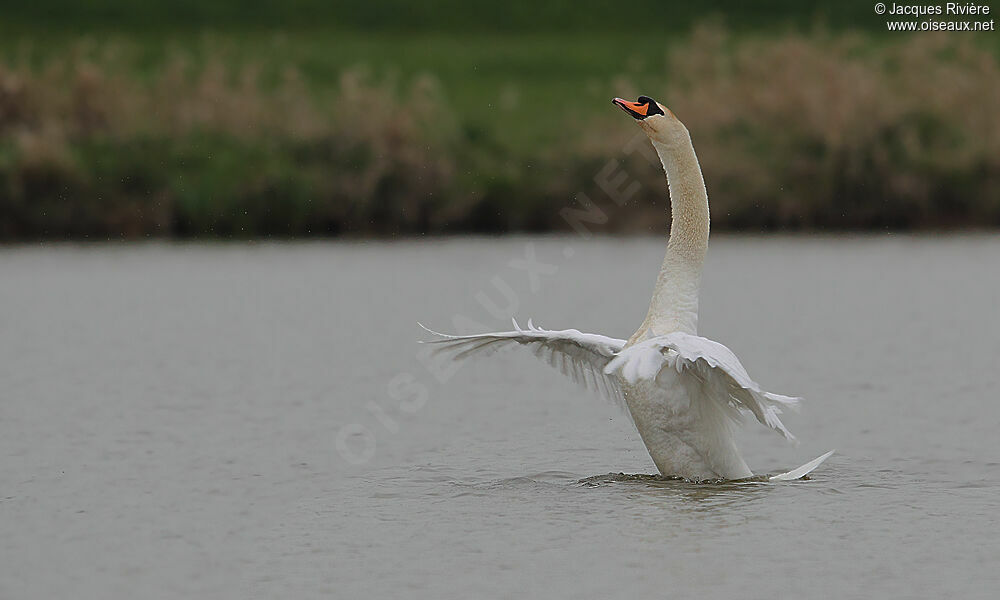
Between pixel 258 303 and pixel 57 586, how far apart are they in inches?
501

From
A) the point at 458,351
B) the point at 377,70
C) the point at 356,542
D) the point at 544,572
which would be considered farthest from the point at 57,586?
the point at 377,70

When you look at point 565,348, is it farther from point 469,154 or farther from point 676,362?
point 469,154

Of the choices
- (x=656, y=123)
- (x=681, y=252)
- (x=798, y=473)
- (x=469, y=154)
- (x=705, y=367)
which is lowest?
(x=798, y=473)

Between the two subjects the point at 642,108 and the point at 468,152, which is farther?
the point at 468,152

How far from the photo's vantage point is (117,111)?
31.2m

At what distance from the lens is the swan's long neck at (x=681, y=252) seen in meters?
9.92

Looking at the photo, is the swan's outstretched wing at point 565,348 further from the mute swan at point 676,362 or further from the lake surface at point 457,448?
the lake surface at point 457,448

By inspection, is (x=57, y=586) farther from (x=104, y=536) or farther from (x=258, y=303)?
(x=258, y=303)

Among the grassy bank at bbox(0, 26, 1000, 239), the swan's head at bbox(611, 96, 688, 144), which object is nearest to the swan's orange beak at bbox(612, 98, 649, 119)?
the swan's head at bbox(611, 96, 688, 144)

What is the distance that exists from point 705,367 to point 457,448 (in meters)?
3.09

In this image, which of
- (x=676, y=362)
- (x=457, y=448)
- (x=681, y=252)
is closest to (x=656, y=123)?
(x=681, y=252)

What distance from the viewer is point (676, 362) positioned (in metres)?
9.20

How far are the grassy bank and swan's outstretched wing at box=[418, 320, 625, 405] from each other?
1644cm

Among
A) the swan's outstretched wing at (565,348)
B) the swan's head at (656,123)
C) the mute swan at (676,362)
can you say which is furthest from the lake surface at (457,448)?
the swan's head at (656,123)
